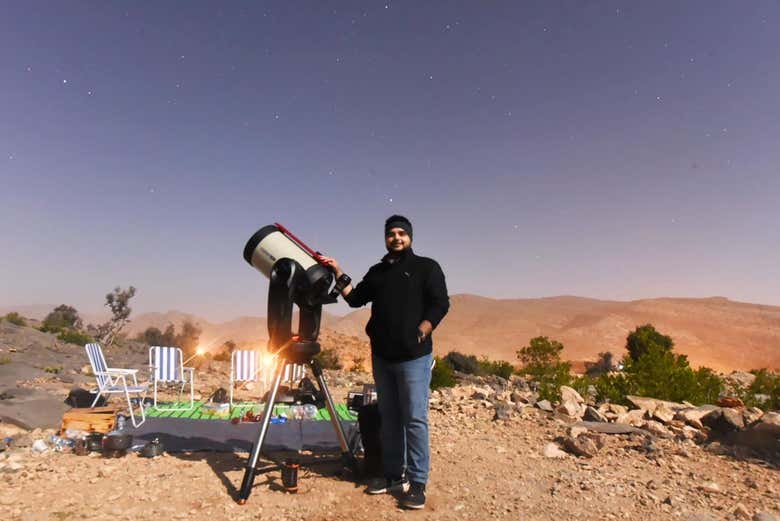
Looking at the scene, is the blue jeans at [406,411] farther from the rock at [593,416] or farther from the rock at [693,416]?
the rock at [693,416]

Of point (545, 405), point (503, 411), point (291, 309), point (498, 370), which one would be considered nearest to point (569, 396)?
point (545, 405)

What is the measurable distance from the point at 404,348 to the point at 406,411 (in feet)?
1.69

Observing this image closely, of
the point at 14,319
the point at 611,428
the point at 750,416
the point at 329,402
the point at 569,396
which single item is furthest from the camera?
the point at 14,319

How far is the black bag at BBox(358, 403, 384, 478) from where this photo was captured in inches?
177

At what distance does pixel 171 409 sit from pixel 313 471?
391cm

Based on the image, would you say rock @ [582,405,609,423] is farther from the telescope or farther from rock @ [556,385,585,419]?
the telescope

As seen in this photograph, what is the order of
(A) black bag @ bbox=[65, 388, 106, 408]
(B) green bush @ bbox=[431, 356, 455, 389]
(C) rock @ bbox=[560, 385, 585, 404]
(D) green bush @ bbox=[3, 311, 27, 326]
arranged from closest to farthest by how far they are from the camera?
1. (A) black bag @ bbox=[65, 388, 106, 408]
2. (C) rock @ bbox=[560, 385, 585, 404]
3. (B) green bush @ bbox=[431, 356, 455, 389]
4. (D) green bush @ bbox=[3, 311, 27, 326]

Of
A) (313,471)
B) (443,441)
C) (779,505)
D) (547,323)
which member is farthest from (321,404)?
(547,323)

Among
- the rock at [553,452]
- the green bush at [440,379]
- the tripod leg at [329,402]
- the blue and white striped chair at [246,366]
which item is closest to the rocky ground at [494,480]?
the rock at [553,452]

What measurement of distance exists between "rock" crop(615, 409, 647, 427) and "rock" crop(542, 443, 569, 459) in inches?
74.3

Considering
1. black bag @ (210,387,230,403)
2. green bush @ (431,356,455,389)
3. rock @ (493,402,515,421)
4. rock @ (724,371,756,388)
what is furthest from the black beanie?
rock @ (724,371,756,388)

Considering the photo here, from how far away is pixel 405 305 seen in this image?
151 inches

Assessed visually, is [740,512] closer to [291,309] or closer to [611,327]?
[291,309]

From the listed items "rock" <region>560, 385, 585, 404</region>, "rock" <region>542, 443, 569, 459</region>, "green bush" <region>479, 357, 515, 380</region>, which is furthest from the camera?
"green bush" <region>479, 357, 515, 380</region>
